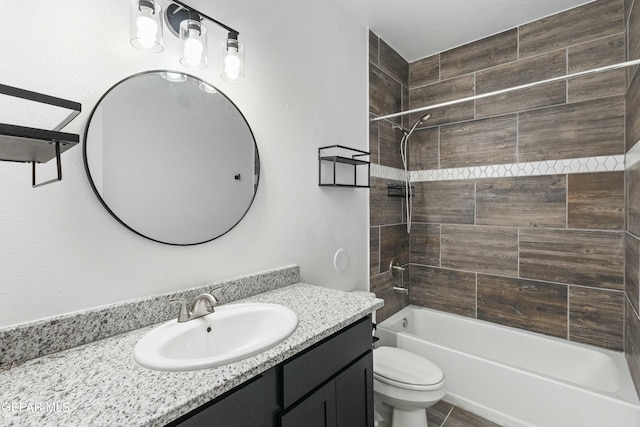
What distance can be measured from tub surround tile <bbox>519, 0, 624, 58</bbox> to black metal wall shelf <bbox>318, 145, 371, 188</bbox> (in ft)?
4.85

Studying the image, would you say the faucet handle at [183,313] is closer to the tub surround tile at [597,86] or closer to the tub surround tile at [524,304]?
the tub surround tile at [524,304]

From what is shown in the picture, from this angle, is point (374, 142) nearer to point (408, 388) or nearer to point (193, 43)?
point (193, 43)

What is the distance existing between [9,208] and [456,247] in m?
2.62

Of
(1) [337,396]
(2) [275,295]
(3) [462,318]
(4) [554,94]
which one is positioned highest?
(4) [554,94]

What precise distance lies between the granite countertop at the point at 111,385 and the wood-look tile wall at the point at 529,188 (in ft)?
5.54

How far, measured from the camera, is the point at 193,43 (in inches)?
44.4

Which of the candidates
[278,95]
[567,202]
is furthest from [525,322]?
[278,95]

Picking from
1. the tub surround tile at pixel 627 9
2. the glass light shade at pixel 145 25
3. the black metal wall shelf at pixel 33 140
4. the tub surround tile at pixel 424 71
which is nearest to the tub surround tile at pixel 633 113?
the tub surround tile at pixel 627 9

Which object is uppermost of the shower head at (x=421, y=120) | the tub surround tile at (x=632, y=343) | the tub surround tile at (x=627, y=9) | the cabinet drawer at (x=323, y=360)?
the tub surround tile at (x=627, y=9)

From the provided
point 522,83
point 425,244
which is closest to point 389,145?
point 425,244

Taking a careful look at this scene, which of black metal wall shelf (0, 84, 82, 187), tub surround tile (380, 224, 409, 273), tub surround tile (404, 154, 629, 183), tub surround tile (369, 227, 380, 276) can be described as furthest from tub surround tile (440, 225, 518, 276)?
black metal wall shelf (0, 84, 82, 187)

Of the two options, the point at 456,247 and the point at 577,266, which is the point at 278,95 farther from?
the point at 577,266

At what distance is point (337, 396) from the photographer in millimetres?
1076

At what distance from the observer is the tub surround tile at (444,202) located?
2447mm
